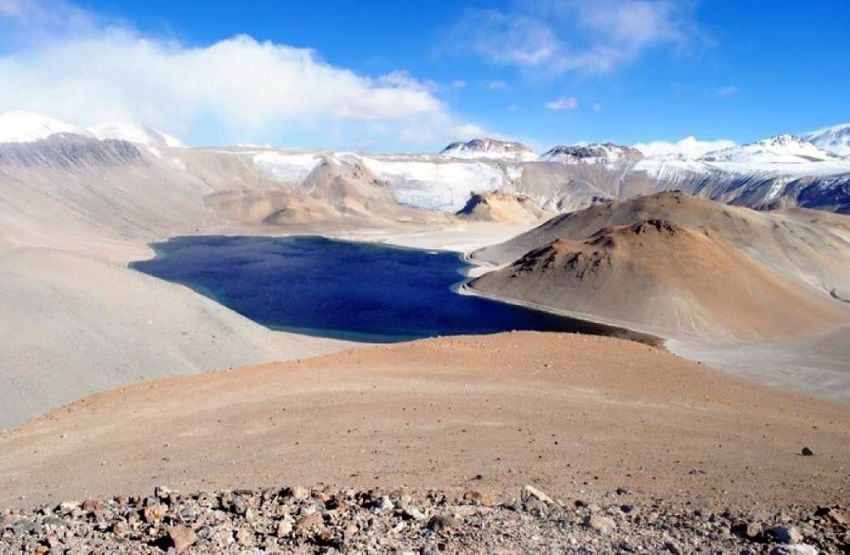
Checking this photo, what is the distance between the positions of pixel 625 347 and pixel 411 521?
2109cm

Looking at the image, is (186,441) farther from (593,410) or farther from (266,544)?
(593,410)

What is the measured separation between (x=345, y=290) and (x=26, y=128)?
4699 inches

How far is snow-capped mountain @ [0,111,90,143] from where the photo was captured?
13700 cm

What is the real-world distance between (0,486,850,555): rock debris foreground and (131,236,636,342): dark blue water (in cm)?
3056

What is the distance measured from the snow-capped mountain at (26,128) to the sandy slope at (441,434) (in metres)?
135

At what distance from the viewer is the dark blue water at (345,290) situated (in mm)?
44719

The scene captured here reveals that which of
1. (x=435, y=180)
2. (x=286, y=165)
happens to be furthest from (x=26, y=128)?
(x=435, y=180)

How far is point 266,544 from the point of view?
26.0 ft

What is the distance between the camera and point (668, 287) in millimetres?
48938

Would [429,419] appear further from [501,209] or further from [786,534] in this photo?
[501,209]

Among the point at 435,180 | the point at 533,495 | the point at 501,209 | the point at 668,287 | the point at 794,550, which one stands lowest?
A: the point at 533,495

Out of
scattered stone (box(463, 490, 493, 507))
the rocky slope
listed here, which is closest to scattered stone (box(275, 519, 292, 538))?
scattered stone (box(463, 490, 493, 507))

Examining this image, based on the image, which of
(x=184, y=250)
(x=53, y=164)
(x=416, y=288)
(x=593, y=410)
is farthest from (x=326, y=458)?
(x=53, y=164)

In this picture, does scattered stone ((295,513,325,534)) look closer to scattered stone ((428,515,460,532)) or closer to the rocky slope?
scattered stone ((428,515,460,532))
